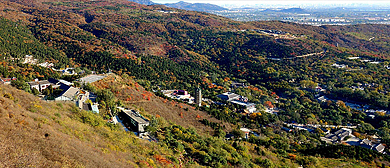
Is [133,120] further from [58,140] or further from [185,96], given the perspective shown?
[185,96]

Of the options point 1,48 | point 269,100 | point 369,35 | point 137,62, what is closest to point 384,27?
point 369,35

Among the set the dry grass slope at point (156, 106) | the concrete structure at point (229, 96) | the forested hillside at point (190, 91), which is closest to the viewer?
the forested hillside at point (190, 91)

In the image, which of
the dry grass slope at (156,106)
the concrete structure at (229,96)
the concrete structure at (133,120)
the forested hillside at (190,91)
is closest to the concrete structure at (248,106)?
the forested hillside at (190,91)

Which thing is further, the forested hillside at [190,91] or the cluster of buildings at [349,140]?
the cluster of buildings at [349,140]

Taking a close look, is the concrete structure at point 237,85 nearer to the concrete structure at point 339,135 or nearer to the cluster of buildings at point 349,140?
the concrete structure at point 339,135

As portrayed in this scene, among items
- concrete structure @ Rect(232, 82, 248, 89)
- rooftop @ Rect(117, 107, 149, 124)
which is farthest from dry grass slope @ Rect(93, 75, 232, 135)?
concrete structure @ Rect(232, 82, 248, 89)

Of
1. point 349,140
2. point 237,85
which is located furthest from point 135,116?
point 237,85
